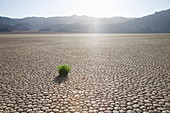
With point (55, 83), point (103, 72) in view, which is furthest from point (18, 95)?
point (103, 72)

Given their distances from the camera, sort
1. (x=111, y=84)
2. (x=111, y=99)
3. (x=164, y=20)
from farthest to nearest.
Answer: (x=164, y=20)
(x=111, y=84)
(x=111, y=99)

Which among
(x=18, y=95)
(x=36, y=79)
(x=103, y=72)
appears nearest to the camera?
(x=18, y=95)

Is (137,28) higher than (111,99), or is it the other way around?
(137,28)

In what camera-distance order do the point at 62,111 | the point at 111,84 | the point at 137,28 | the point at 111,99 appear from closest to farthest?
the point at 62,111 < the point at 111,99 < the point at 111,84 < the point at 137,28

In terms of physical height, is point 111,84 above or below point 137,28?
below

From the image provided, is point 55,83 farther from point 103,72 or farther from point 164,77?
point 164,77

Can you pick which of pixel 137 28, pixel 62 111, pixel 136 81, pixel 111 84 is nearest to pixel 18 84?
pixel 62 111

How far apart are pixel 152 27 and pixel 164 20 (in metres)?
26.4

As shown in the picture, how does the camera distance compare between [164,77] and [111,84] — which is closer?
[111,84]

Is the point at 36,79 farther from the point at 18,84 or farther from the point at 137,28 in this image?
the point at 137,28

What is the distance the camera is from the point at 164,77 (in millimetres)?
9234

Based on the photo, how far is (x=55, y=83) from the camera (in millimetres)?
8414

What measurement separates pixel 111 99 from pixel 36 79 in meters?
4.64

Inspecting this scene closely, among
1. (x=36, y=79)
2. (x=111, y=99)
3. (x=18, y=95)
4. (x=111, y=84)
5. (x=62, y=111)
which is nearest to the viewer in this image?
(x=62, y=111)
